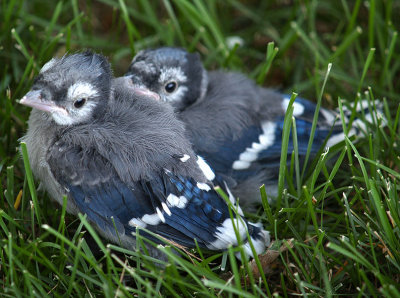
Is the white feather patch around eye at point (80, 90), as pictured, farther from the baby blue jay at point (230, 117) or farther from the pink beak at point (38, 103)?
the baby blue jay at point (230, 117)

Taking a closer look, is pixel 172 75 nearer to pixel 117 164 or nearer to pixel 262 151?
pixel 262 151

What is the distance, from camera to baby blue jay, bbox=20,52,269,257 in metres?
1.71

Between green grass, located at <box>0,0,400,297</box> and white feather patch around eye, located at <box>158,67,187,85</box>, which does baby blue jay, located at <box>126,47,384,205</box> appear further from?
green grass, located at <box>0,0,400,297</box>

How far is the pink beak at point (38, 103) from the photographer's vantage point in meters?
1.70

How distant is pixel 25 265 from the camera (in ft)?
5.59

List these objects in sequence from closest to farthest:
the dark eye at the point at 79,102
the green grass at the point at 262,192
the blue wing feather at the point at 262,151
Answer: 1. the green grass at the point at 262,192
2. the dark eye at the point at 79,102
3. the blue wing feather at the point at 262,151

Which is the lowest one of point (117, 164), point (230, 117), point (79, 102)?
point (230, 117)

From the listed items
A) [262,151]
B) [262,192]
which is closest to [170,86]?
[262,151]

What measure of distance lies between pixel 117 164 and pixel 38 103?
0.33 meters

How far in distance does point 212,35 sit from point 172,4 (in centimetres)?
39

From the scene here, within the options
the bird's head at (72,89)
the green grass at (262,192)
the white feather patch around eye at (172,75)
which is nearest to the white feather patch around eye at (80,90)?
the bird's head at (72,89)

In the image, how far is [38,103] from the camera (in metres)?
1.71

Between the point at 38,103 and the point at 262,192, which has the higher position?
the point at 38,103

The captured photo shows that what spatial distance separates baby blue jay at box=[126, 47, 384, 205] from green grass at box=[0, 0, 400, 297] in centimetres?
13
